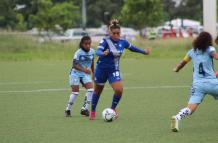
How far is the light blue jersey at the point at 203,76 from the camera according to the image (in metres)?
12.6

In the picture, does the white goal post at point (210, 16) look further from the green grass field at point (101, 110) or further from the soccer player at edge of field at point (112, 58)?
the soccer player at edge of field at point (112, 58)

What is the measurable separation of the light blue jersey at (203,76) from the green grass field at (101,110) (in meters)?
0.67

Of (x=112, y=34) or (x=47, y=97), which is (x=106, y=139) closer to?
(x=112, y=34)

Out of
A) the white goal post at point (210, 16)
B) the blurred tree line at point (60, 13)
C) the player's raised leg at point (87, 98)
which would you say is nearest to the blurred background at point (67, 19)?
the blurred tree line at point (60, 13)

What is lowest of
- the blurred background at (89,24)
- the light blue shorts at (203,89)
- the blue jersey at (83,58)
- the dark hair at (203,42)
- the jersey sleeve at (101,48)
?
the blurred background at (89,24)

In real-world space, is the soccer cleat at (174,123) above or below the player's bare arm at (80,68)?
below

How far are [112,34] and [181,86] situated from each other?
8550 mm

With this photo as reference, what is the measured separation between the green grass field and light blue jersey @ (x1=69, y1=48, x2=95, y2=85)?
0.78 m

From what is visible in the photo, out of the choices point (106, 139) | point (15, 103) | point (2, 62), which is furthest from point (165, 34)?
point (106, 139)

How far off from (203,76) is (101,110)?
177 inches

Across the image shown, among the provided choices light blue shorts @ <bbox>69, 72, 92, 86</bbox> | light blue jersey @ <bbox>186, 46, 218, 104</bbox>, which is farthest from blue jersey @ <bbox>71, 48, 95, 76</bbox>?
light blue jersey @ <bbox>186, 46, 218, 104</bbox>

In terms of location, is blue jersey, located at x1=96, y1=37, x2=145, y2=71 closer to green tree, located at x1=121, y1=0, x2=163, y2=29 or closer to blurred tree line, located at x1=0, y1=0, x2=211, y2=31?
blurred tree line, located at x1=0, y1=0, x2=211, y2=31

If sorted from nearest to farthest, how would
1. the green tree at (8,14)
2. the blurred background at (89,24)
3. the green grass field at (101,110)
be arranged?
the green grass field at (101,110) < the blurred background at (89,24) < the green tree at (8,14)

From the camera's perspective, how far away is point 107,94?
20.8 meters
